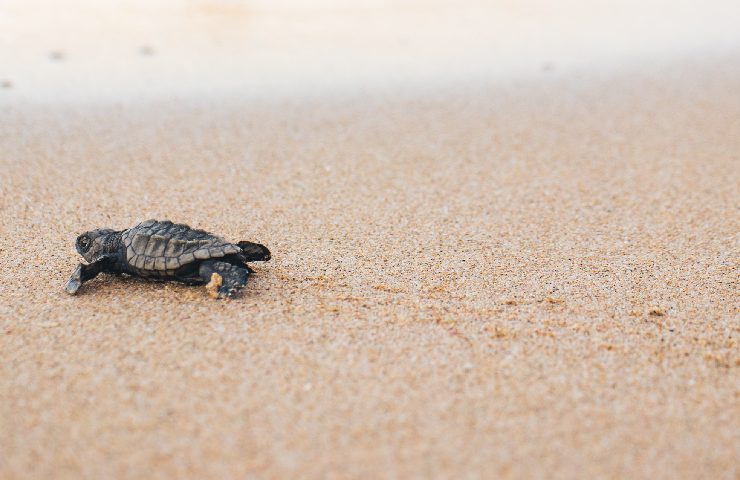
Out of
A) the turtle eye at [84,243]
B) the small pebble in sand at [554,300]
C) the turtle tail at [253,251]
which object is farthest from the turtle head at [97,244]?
the small pebble in sand at [554,300]

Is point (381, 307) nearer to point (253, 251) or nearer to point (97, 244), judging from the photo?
point (253, 251)

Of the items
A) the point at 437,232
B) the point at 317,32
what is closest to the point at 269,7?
the point at 317,32

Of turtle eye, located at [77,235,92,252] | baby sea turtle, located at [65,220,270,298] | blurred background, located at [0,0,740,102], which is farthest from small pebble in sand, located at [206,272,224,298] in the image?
blurred background, located at [0,0,740,102]

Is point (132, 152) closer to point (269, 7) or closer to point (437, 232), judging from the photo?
point (437, 232)

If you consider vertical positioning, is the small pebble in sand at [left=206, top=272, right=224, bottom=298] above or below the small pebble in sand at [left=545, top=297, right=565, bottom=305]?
above

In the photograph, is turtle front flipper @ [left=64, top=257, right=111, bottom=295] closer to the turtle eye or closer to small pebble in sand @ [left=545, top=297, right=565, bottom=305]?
the turtle eye

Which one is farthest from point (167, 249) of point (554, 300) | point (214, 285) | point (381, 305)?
point (554, 300)

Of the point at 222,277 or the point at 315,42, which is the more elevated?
the point at 315,42
